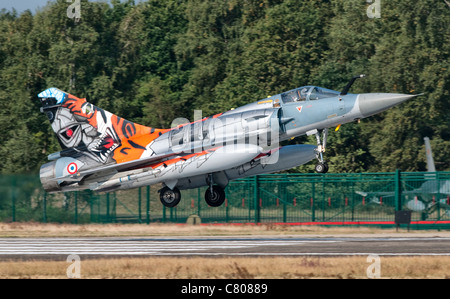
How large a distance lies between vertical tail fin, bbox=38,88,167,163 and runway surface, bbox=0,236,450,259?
11.7ft

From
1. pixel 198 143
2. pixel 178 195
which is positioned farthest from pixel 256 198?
pixel 198 143

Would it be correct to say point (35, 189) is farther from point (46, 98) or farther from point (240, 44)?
point (240, 44)

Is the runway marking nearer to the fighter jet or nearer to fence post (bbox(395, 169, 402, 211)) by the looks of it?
the fighter jet

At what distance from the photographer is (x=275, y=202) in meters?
38.1

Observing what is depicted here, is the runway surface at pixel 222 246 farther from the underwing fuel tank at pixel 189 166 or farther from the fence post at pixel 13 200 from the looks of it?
the fence post at pixel 13 200

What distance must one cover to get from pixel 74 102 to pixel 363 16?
91.5 ft

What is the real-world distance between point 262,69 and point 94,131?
22.0 meters

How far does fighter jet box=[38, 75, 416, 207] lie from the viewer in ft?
81.0

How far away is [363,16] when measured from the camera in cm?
5088

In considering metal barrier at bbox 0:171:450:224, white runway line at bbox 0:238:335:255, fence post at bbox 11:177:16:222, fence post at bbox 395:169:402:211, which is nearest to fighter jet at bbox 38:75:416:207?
white runway line at bbox 0:238:335:255

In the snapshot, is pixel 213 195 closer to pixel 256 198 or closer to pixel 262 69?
pixel 256 198

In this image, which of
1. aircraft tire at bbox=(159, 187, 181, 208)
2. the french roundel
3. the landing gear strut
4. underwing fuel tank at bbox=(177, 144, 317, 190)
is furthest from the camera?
the landing gear strut

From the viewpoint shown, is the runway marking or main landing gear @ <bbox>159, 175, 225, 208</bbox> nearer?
the runway marking

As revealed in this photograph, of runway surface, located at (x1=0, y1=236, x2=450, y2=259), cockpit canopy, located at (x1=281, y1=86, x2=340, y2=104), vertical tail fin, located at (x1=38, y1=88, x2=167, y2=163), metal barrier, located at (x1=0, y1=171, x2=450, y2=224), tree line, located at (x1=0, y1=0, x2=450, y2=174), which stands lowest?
runway surface, located at (x1=0, y1=236, x2=450, y2=259)
